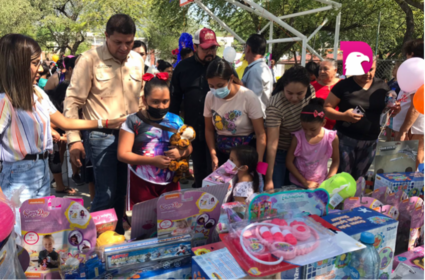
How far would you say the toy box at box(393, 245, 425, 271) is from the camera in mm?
1546

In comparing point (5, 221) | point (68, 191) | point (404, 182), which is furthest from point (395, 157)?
point (68, 191)

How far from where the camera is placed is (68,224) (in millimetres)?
1375

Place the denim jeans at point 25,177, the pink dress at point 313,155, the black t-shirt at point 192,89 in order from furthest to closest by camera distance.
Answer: the black t-shirt at point 192,89 < the pink dress at point 313,155 < the denim jeans at point 25,177

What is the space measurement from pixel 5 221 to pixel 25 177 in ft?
3.79

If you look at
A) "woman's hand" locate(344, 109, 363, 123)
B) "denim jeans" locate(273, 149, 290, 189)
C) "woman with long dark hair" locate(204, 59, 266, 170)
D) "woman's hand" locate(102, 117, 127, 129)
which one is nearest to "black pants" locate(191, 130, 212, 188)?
"woman with long dark hair" locate(204, 59, 266, 170)

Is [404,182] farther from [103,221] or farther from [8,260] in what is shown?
[8,260]

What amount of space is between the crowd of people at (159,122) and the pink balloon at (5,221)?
1.00m

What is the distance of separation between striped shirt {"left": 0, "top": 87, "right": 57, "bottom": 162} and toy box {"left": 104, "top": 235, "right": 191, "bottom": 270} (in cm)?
105

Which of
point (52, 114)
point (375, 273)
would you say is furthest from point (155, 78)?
point (375, 273)

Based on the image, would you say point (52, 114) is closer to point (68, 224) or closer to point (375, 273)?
point (68, 224)

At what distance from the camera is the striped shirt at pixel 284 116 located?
8.34ft

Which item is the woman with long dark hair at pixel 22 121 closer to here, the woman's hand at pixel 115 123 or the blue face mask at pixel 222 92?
the woman's hand at pixel 115 123

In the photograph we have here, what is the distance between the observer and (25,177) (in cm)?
197

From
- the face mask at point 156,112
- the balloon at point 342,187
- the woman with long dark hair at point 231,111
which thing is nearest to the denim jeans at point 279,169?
the woman with long dark hair at point 231,111
